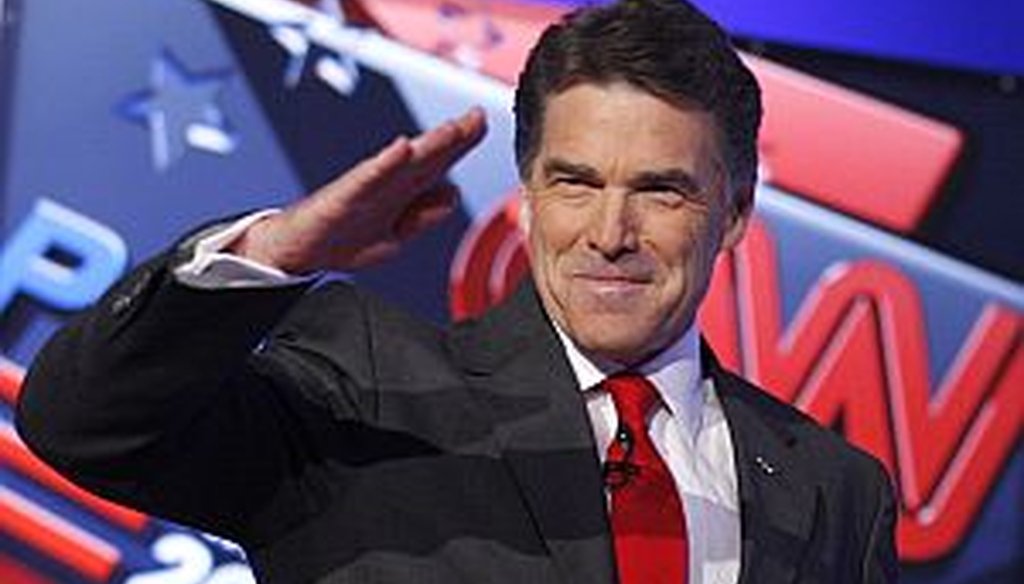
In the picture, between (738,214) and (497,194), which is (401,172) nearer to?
(738,214)

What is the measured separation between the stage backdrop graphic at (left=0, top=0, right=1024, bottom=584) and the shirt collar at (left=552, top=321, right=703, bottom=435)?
2.86 ft

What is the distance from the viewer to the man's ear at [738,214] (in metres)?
1.21

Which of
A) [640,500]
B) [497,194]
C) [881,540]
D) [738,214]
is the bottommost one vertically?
[497,194]

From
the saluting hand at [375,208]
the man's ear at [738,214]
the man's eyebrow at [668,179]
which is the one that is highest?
the saluting hand at [375,208]

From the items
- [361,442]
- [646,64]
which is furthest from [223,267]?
[646,64]

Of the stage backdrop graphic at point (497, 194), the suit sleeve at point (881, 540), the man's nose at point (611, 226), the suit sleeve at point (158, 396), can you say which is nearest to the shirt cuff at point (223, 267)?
the suit sleeve at point (158, 396)

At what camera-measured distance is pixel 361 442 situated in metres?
1.11

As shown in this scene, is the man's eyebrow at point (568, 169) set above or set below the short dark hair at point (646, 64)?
below

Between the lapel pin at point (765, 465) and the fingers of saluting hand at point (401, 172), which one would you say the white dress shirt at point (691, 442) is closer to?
the lapel pin at point (765, 465)

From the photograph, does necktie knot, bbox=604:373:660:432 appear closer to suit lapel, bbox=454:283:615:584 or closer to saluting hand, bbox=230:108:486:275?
suit lapel, bbox=454:283:615:584

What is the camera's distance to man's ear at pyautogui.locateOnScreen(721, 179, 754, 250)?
3.96 ft

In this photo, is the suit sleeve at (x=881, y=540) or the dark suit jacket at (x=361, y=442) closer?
the dark suit jacket at (x=361, y=442)

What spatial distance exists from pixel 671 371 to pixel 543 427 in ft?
0.39

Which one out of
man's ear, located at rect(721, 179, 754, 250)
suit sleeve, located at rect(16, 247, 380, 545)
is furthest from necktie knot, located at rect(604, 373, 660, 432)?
suit sleeve, located at rect(16, 247, 380, 545)
